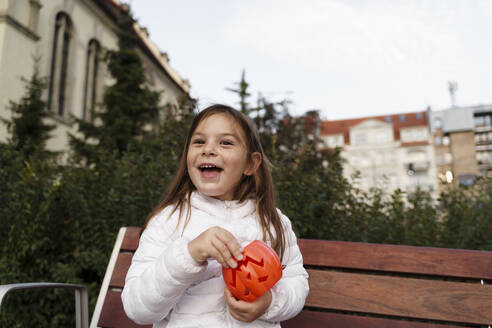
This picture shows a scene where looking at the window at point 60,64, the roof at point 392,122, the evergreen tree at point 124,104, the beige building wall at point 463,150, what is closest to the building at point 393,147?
the roof at point 392,122

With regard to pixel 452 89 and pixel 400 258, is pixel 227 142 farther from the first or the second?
pixel 452 89

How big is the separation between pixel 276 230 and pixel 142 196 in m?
1.71

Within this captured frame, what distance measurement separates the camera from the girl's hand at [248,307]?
4.03ft

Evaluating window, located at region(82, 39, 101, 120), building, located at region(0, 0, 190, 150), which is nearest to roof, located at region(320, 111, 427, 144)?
window, located at region(82, 39, 101, 120)

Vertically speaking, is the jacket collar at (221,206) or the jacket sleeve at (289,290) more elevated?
the jacket collar at (221,206)

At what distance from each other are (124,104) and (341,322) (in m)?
10.6

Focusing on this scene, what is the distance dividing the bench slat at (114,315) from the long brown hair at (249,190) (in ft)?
1.93

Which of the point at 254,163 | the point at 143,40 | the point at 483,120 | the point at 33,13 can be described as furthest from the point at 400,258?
the point at 483,120

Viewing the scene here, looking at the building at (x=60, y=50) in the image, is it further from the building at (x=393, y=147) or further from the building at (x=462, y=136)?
the building at (x=462, y=136)

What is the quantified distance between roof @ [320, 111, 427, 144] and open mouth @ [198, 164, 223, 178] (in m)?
42.5

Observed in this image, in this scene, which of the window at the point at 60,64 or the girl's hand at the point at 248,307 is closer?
the girl's hand at the point at 248,307

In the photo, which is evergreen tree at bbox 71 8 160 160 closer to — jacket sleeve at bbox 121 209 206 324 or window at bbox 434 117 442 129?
jacket sleeve at bbox 121 209 206 324

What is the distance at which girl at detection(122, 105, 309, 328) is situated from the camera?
122 centimetres

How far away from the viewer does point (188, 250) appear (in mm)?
1208
